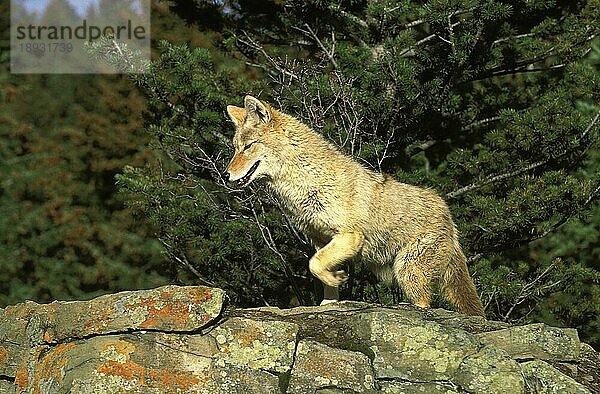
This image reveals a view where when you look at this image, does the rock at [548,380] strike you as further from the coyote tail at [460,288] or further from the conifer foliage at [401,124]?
the conifer foliage at [401,124]

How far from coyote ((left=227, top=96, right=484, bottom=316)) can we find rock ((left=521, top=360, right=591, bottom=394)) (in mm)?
1350

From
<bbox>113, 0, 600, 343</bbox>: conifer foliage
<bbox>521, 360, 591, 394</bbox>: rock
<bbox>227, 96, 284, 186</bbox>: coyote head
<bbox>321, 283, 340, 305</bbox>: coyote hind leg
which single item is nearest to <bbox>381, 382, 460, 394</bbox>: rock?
<bbox>521, 360, 591, 394</bbox>: rock

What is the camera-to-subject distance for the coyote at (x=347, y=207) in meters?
5.46

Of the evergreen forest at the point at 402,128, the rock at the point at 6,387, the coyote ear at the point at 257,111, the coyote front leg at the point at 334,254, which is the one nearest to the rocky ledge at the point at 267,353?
the rock at the point at 6,387

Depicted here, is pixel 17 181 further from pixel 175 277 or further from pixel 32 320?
pixel 32 320

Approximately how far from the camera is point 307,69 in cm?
753

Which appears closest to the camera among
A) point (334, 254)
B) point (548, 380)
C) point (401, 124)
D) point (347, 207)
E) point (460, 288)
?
point (548, 380)

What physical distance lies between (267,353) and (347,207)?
4.92 feet

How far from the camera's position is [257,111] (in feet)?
18.5

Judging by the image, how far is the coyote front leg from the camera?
530cm

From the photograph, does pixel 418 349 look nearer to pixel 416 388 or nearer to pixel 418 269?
pixel 416 388

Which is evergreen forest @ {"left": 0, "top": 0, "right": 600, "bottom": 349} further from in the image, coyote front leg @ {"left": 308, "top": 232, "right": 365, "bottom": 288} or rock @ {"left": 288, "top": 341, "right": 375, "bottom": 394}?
rock @ {"left": 288, "top": 341, "right": 375, "bottom": 394}

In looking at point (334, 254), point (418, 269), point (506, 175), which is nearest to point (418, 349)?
point (334, 254)

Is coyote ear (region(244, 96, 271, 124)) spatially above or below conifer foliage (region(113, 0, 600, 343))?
above
